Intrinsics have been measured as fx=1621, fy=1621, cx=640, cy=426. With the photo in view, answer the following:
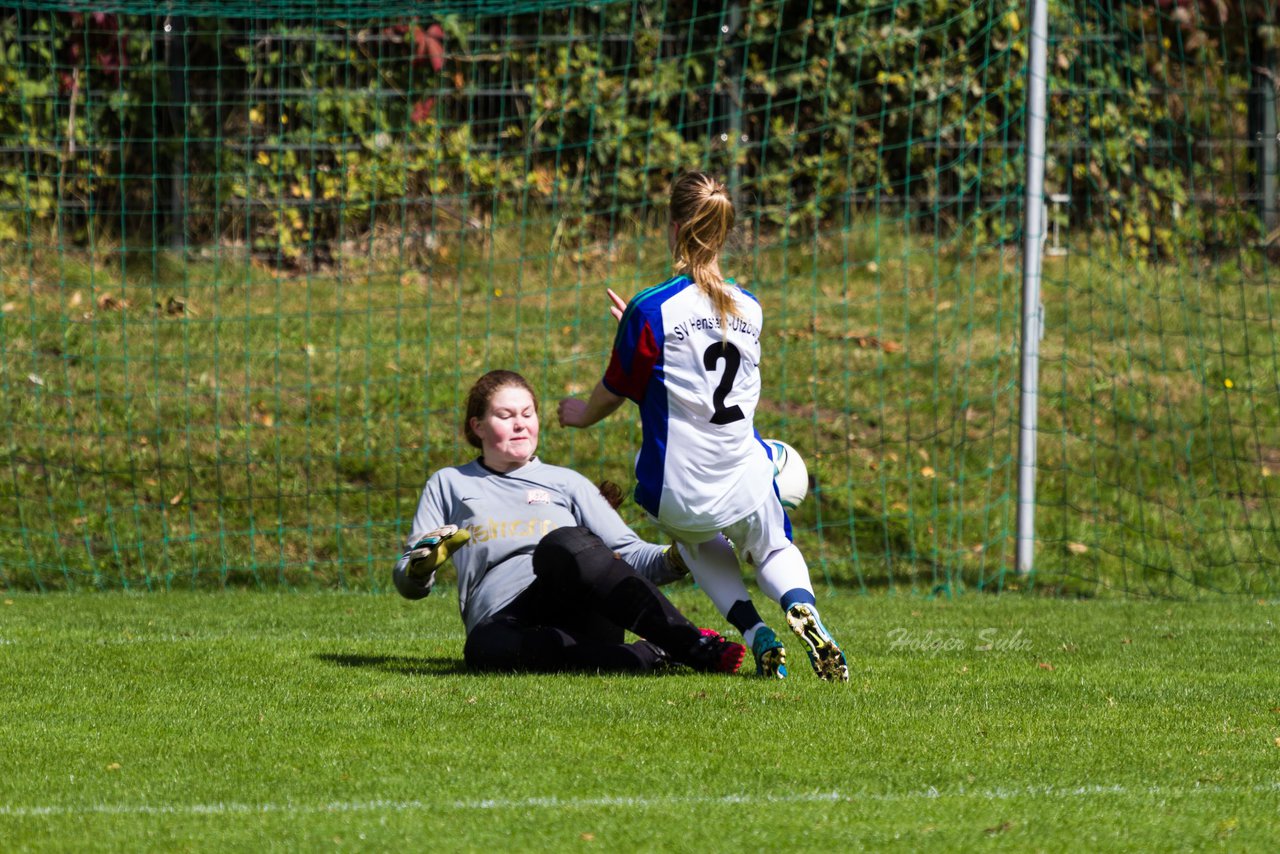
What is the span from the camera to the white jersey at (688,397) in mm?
4668

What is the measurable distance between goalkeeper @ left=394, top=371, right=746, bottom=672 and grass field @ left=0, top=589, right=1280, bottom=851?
0.14m

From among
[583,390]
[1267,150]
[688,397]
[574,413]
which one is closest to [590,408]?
[574,413]

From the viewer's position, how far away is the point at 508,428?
504 centimetres

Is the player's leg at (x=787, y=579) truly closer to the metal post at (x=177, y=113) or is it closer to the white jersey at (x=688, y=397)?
the white jersey at (x=688, y=397)

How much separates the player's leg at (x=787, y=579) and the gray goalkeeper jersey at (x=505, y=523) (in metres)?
0.30

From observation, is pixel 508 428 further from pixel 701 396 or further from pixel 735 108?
pixel 735 108

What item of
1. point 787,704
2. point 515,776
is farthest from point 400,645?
point 515,776

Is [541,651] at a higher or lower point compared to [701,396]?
lower

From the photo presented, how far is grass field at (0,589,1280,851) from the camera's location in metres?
3.17

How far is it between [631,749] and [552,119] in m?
7.54

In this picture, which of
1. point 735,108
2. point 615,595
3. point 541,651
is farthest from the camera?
point 735,108

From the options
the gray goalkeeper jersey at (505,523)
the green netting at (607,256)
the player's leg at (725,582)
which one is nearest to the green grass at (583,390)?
the green netting at (607,256)

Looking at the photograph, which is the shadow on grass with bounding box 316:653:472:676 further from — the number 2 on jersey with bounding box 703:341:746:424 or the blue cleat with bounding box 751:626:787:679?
the number 2 on jersey with bounding box 703:341:746:424

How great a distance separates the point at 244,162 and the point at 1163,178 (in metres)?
6.16
